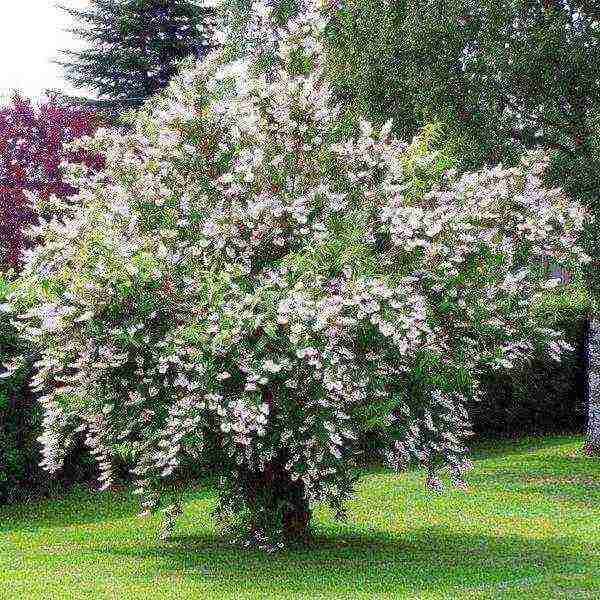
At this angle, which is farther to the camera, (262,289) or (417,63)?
(417,63)

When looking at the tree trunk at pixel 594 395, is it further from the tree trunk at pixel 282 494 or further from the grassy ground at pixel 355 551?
the tree trunk at pixel 282 494

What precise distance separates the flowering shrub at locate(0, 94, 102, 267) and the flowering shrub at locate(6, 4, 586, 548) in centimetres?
1171

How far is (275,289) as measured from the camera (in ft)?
27.3

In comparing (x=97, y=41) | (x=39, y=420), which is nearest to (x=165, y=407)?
(x=39, y=420)

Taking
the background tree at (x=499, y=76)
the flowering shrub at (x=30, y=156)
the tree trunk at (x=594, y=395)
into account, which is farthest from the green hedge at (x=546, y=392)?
the flowering shrub at (x=30, y=156)

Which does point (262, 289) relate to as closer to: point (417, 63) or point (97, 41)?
point (417, 63)

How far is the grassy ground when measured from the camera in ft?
25.6

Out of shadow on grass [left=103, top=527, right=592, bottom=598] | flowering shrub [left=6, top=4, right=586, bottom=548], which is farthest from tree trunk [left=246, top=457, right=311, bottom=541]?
shadow on grass [left=103, top=527, right=592, bottom=598]

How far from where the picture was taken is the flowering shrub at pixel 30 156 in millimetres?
20844

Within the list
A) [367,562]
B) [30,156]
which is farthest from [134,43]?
[367,562]

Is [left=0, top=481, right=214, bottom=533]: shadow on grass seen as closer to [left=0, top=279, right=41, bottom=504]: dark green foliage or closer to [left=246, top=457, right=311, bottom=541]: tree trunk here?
[left=0, top=279, right=41, bottom=504]: dark green foliage

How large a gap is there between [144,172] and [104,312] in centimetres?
146

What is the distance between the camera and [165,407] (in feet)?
27.7

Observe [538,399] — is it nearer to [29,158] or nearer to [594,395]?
[594,395]
